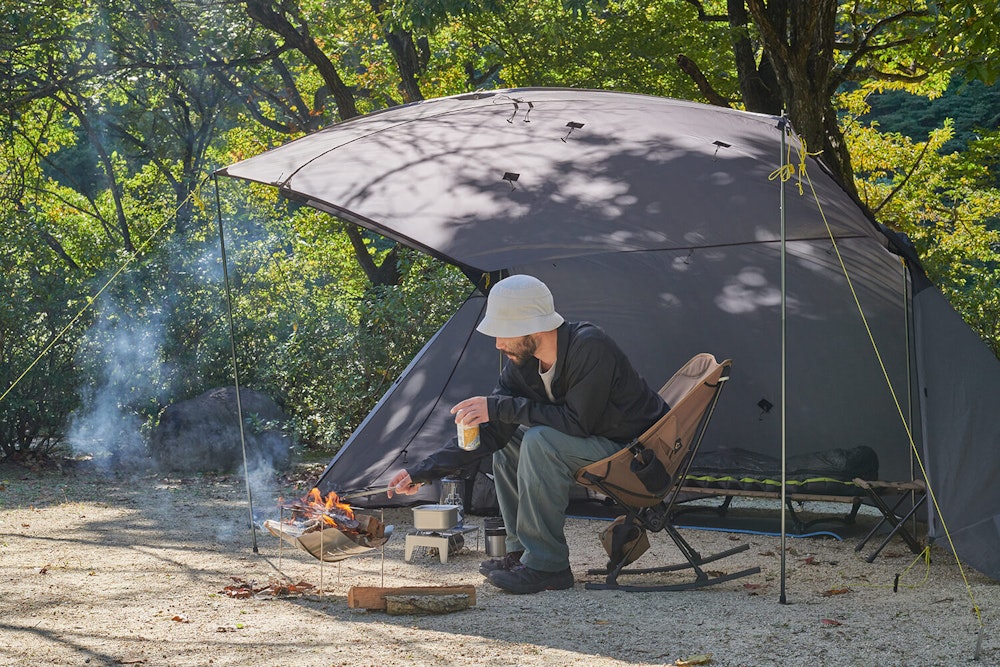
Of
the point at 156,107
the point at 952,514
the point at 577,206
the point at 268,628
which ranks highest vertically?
the point at 156,107

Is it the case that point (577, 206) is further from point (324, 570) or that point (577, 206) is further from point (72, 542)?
point (72, 542)

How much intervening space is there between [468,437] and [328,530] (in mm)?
550

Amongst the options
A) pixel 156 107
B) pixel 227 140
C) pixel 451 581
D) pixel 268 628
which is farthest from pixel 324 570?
pixel 227 140

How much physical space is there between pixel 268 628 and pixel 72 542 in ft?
5.64

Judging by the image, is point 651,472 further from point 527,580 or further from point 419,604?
point 419,604

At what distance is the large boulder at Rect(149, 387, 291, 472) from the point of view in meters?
6.59

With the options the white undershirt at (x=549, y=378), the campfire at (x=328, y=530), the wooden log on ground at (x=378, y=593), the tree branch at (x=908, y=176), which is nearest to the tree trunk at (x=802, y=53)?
the tree branch at (x=908, y=176)

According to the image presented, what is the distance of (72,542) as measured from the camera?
4.64 metres

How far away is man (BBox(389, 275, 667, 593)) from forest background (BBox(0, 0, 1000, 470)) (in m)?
2.30

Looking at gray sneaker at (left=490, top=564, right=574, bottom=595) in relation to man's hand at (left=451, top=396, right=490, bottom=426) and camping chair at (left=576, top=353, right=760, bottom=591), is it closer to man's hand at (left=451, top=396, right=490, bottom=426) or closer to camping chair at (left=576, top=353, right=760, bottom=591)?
camping chair at (left=576, top=353, right=760, bottom=591)

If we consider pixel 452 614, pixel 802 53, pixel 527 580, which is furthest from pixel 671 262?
pixel 452 614

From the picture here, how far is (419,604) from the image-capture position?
3469 mm

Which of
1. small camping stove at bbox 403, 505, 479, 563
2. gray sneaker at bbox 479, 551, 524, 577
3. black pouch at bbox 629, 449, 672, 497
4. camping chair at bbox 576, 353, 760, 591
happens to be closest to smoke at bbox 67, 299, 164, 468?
small camping stove at bbox 403, 505, 479, 563

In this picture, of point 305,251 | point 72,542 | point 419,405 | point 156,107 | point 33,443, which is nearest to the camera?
point 72,542
